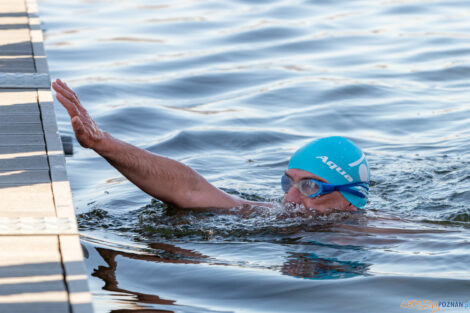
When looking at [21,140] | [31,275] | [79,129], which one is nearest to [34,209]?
[79,129]

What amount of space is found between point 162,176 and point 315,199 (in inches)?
50.0

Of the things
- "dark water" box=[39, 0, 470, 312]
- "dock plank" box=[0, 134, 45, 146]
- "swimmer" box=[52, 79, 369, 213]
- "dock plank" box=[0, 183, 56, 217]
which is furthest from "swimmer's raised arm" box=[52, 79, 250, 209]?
"dock plank" box=[0, 134, 45, 146]

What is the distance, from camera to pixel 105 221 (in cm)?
692

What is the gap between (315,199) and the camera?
21.7 ft

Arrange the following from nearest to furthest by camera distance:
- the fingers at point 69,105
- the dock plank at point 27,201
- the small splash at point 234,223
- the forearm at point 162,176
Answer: the dock plank at point 27,201
the fingers at point 69,105
the forearm at point 162,176
the small splash at point 234,223

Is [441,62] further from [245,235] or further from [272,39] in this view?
[245,235]

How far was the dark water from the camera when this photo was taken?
17.6ft

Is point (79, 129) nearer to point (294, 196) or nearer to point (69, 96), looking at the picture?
point (69, 96)

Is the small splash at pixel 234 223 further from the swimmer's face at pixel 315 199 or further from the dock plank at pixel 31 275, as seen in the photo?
the dock plank at pixel 31 275

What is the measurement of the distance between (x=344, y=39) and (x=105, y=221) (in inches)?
378

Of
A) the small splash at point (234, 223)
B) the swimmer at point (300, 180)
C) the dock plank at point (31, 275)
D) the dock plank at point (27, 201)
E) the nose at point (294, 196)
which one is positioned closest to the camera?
the dock plank at point (31, 275)

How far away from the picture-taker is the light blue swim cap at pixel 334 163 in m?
6.62

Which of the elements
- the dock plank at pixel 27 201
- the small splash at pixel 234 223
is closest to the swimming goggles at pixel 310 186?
the small splash at pixel 234 223

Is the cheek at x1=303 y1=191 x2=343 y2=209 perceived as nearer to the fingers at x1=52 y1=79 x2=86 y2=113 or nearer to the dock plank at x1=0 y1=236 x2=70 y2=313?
the fingers at x1=52 y1=79 x2=86 y2=113
